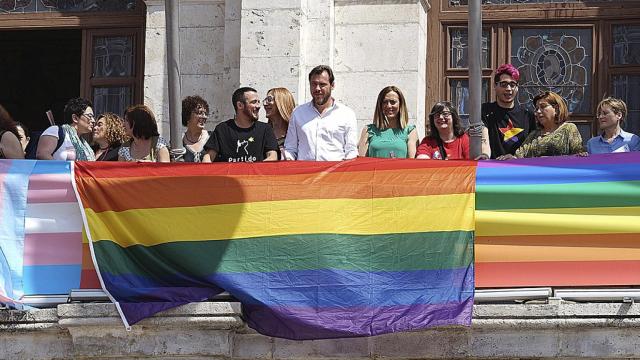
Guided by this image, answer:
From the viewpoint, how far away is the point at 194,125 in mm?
13062

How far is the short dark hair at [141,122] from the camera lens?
12.5 meters

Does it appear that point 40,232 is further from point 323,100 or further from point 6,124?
point 323,100

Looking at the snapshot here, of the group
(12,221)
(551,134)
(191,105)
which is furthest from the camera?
(191,105)

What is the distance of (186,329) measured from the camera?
11.3m

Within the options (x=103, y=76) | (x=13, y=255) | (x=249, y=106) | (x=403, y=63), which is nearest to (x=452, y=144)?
(x=249, y=106)

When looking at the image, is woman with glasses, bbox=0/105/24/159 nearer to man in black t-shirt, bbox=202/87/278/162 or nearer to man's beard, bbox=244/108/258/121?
man in black t-shirt, bbox=202/87/278/162

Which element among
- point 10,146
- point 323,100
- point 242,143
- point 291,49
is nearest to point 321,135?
point 323,100

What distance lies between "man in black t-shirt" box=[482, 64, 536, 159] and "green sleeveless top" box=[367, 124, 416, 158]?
0.70 meters

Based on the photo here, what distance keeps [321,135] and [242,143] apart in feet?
2.20

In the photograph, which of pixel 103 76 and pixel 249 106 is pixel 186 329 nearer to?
pixel 249 106

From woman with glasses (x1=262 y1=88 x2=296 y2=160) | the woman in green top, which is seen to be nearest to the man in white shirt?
the woman in green top

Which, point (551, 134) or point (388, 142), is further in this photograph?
point (388, 142)

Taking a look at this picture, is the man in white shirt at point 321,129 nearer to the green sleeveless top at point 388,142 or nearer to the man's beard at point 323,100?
the man's beard at point 323,100

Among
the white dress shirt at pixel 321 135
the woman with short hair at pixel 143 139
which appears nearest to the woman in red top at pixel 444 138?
the white dress shirt at pixel 321 135
